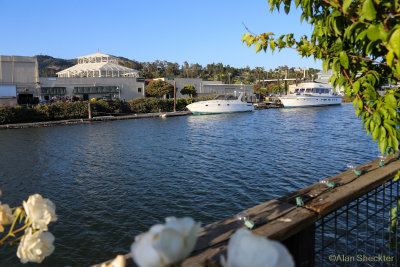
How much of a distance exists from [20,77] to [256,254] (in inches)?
1814

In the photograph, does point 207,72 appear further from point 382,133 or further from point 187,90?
point 382,133

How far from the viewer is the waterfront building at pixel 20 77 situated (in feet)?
125

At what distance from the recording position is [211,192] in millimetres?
10305

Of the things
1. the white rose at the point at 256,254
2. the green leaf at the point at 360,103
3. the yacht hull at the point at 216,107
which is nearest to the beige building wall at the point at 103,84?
the yacht hull at the point at 216,107

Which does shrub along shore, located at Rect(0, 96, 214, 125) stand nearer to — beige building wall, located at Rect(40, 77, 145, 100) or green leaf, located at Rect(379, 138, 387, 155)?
beige building wall, located at Rect(40, 77, 145, 100)

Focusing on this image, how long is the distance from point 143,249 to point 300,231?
1579 millimetres

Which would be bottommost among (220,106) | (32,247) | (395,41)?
(32,247)

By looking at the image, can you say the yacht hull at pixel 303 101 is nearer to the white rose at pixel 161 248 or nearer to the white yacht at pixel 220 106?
the white yacht at pixel 220 106

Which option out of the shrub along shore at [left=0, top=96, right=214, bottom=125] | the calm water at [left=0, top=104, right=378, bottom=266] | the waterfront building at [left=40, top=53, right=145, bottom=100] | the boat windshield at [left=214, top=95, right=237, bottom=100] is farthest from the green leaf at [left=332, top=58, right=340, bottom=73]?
the waterfront building at [left=40, top=53, right=145, bottom=100]

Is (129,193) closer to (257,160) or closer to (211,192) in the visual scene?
(211,192)

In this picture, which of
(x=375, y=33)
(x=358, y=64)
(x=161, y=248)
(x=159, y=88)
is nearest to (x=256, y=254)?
(x=161, y=248)

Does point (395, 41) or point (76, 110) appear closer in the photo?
point (395, 41)

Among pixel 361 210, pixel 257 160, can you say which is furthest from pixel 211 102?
pixel 361 210

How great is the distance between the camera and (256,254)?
0.75 meters
